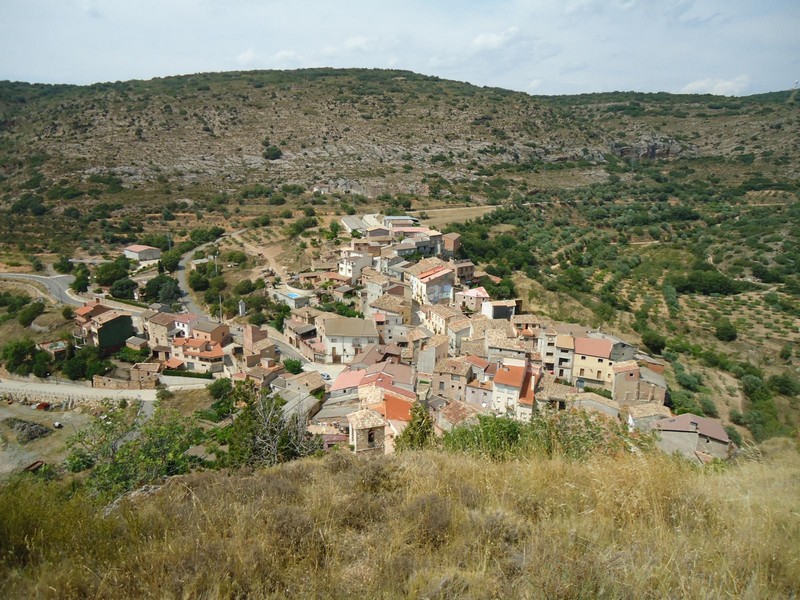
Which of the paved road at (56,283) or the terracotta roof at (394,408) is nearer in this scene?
the terracotta roof at (394,408)

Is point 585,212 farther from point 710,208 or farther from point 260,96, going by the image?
point 260,96

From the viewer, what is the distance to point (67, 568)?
2.66 meters

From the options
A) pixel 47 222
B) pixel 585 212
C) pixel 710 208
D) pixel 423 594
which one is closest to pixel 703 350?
pixel 585 212

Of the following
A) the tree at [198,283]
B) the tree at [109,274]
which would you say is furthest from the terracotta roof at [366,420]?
the tree at [109,274]

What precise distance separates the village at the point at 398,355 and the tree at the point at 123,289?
3.65 ft

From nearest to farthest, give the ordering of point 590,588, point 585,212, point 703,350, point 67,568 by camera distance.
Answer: point 590,588
point 67,568
point 703,350
point 585,212

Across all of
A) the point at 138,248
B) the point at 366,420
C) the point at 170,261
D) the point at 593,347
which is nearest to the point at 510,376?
the point at 593,347

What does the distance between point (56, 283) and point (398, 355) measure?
2642 centimetres

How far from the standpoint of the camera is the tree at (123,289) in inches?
1260

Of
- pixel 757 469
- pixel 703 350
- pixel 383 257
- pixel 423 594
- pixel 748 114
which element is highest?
pixel 748 114

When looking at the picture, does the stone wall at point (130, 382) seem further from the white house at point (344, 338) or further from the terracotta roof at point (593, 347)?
the terracotta roof at point (593, 347)

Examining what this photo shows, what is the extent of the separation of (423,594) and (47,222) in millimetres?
53553

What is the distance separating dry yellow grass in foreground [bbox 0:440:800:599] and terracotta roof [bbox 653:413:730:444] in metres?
13.5

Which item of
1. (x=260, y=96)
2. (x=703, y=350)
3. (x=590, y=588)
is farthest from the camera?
(x=260, y=96)
